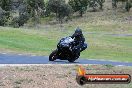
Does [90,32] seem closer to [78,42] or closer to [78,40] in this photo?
[78,42]

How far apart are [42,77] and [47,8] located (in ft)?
285

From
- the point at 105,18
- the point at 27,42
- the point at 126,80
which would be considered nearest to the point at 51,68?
the point at 126,80

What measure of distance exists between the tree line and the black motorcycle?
6831 centimetres

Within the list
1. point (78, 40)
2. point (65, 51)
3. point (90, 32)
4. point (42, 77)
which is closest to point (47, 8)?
point (90, 32)

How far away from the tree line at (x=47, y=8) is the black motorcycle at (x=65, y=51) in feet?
224

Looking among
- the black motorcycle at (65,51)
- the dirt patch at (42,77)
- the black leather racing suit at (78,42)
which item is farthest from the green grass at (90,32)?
the dirt patch at (42,77)

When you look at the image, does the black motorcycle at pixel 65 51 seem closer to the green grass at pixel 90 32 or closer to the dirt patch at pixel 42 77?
the dirt patch at pixel 42 77

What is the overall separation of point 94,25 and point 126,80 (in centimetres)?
8015

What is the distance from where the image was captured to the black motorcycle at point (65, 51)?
22.4 metres

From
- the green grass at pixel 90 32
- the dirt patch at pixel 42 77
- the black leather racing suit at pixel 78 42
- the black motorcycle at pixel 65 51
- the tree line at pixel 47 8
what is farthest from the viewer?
the tree line at pixel 47 8

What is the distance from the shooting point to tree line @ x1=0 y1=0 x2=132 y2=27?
318ft

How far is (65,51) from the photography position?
74.9 feet

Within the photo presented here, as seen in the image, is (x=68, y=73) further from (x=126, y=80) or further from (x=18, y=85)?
(x=126, y=80)

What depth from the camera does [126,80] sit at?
413 inches
